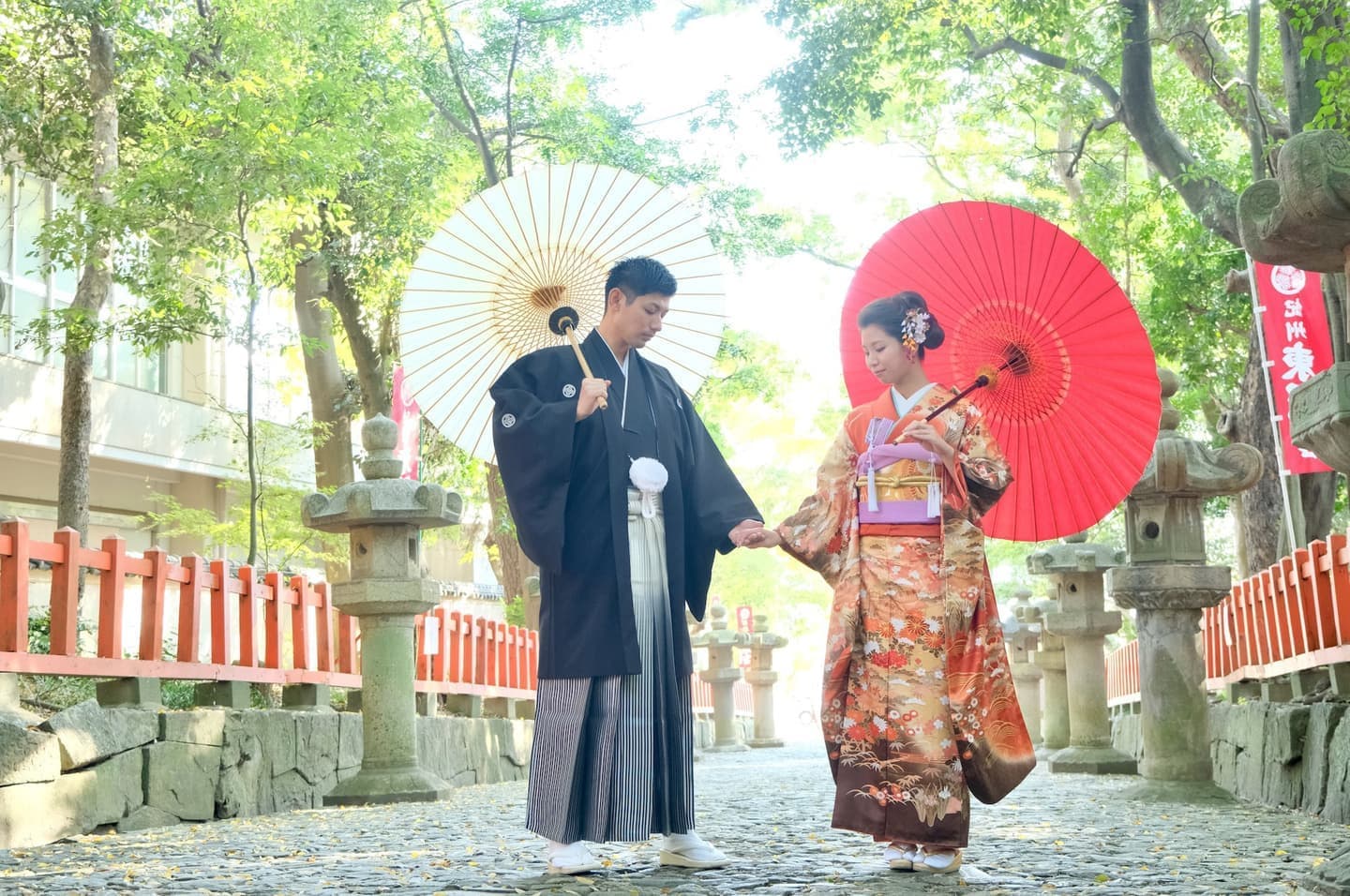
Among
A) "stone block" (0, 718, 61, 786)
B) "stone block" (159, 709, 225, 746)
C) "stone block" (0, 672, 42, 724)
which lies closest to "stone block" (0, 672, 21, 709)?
"stone block" (0, 672, 42, 724)

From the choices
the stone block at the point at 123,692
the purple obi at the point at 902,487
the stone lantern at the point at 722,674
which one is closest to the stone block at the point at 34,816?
the stone block at the point at 123,692

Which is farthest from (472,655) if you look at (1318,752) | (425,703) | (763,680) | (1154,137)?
(763,680)

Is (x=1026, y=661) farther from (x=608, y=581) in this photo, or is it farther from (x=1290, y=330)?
(x=608, y=581)

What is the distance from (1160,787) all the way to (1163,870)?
11.3ft

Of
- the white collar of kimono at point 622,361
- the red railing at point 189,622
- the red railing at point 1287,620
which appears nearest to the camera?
the white collar of kimono at point 622,361

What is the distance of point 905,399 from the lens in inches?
203

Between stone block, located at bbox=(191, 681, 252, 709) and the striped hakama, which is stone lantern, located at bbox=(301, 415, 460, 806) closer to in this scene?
stone block, located at bbox=(191, 681, 252, 709)

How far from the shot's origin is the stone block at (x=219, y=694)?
9.00 m

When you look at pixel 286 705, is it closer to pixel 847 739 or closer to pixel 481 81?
pixel 847 739

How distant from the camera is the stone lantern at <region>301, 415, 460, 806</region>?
30.7 feet

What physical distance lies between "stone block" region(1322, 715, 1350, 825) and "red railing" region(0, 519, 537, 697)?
6.21 meters

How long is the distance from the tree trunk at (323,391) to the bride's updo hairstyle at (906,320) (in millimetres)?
12439

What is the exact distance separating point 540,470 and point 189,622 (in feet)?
14.0

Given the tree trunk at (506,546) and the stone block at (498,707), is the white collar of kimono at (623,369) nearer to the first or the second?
the stone block at (498,707)
